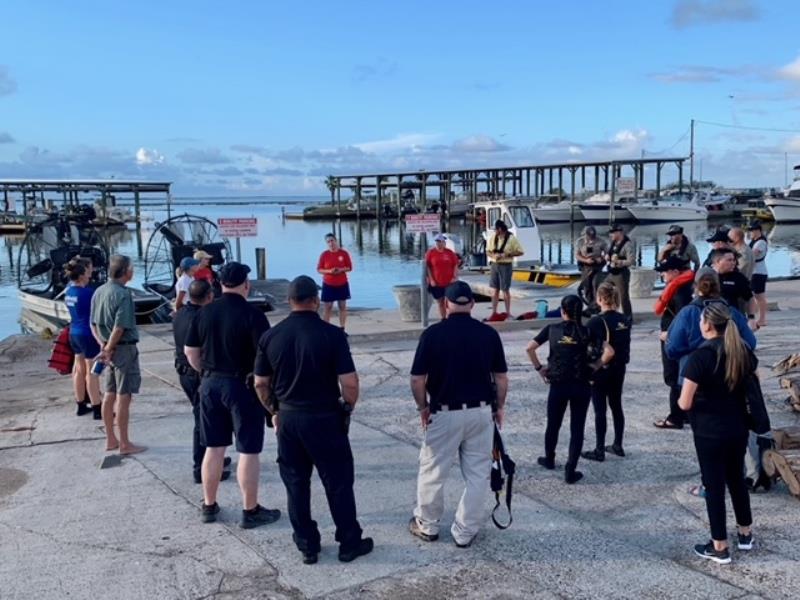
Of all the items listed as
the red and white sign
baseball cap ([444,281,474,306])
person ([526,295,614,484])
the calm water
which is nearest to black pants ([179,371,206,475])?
baseball cap ([444,281,474,306])

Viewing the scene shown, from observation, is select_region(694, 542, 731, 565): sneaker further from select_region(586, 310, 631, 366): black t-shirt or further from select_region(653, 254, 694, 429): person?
select_region(653, 254, 694, 429): person

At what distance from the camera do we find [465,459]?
461 centimetres

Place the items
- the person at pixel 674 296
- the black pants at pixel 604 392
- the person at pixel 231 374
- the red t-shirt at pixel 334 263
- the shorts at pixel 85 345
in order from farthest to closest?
the red t-shirt at pixel 334 263
the shorts at pixel 85 345
the person at pixel 674 296
the black pants at pixel 604 392
the person at pixel 231 374

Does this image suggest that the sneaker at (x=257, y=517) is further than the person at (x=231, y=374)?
Yes

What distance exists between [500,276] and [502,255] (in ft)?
1.38

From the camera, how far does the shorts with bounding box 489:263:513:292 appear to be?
13039 millimetres

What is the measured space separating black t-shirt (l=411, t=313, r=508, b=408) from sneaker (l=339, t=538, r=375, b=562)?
0.92m

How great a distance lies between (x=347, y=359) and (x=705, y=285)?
9.50 ft

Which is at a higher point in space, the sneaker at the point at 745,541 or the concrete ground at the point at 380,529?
the sneaker at the point at 745,541

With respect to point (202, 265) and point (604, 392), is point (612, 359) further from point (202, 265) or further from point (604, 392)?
point (202, 265)

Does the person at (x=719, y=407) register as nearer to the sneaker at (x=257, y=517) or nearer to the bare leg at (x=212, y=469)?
the sneaker at (x=257, y=517)

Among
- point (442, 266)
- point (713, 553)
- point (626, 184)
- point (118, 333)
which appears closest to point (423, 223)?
point (442, 266)

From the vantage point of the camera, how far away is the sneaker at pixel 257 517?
492 centimetres

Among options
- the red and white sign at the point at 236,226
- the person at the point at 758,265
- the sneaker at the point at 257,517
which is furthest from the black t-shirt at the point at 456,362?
the red and white sign at the point at 236,226
